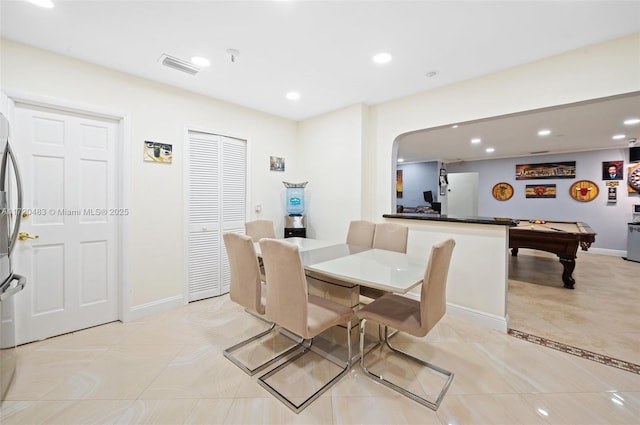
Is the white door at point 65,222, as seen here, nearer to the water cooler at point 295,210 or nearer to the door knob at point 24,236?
the door knob at point 24,236

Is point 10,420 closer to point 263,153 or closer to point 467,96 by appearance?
point 263,153

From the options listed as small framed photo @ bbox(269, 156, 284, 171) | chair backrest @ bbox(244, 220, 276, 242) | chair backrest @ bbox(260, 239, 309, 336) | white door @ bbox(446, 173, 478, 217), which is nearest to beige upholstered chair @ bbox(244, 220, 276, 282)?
chair backrest @ bbox(244, 220, 276, 242)

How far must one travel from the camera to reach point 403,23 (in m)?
2.03

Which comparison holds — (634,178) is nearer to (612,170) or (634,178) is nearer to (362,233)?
(612,170)

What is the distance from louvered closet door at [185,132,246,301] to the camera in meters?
3.33

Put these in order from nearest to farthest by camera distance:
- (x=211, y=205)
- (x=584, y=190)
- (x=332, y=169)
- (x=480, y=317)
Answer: (x=480, y=317)
(x=211, y=205)
(x=332, y=169)
(x=584, y=190)

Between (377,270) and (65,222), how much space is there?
9.68ft

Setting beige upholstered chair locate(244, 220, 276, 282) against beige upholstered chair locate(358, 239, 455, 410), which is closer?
beige upholstered chair locate(358, 239, 455, 410)

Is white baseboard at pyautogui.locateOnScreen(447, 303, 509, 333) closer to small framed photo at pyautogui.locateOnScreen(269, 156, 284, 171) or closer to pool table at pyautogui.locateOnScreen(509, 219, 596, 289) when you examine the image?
pool table at pyautogui.locateOnScreen(509, 219, 596, 289)

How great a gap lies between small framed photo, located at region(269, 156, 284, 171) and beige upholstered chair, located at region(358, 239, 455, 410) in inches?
109

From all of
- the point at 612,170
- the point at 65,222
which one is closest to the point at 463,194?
the point at 612,170

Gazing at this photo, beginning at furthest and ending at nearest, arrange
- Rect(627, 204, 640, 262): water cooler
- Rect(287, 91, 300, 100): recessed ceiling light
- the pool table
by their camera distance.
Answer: Rect(627, 204, 640, 262): water cooler
the pool table
Rect(287, 91, 300, 100): recessed ceiling light

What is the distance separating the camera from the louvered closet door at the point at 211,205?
333cm

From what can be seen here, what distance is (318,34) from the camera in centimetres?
217
